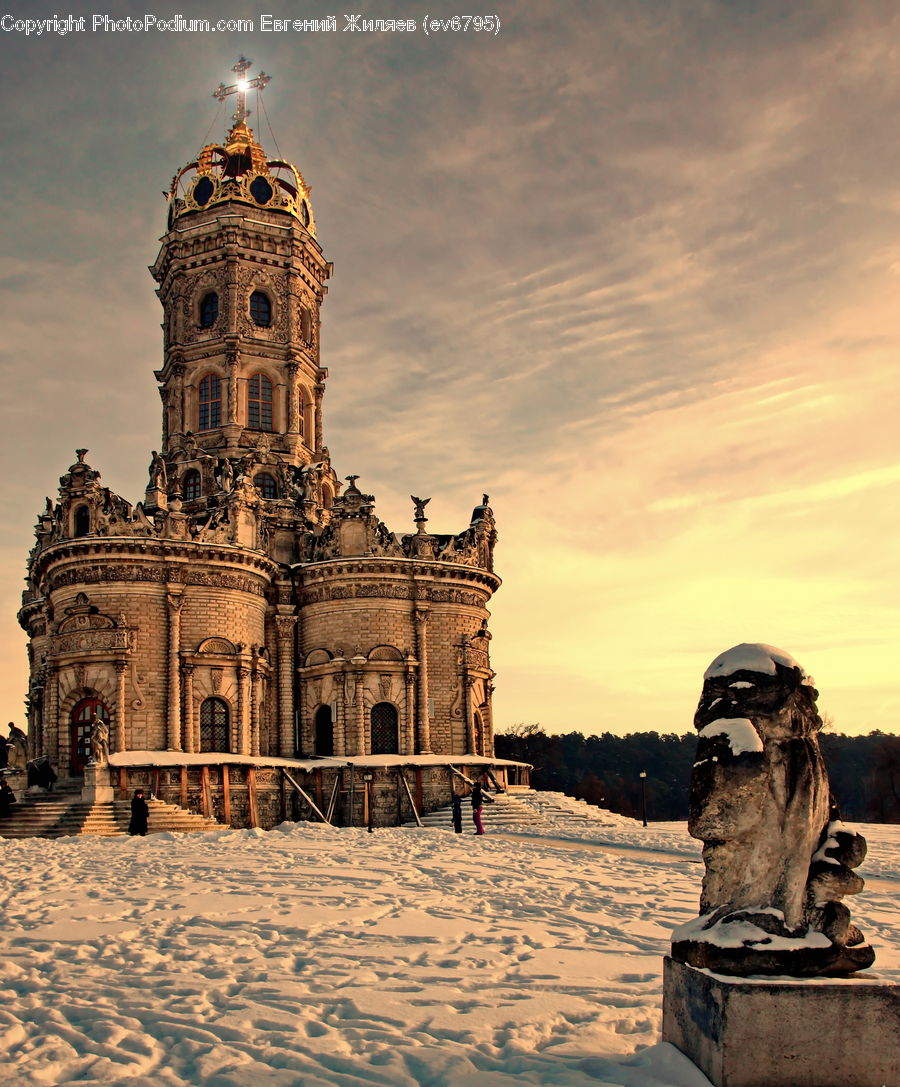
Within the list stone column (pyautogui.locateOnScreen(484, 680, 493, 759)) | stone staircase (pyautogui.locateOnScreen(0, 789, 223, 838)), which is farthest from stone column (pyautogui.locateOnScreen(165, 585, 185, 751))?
stone column (pyautogui.locateOnScreen(484, 680, 493, 759))

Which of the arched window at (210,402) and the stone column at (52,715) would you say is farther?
the arched window at (210,402)

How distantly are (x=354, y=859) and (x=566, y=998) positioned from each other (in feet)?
39.7

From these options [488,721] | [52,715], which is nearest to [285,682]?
[488,721]

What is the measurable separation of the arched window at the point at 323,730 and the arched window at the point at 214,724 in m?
4.17

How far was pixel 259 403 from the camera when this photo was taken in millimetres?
43531

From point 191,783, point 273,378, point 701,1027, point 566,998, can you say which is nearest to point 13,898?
point 566,998

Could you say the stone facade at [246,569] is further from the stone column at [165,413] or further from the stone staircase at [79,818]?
the stone staircase at [79,818]

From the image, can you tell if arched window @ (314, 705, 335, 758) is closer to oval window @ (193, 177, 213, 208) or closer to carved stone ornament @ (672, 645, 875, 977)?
oval window @ (193, 177, 213, 208)

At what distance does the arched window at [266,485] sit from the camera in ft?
137

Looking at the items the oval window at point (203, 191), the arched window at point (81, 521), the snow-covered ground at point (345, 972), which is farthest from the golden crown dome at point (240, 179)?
the snow-covered ground at point (345, 972)

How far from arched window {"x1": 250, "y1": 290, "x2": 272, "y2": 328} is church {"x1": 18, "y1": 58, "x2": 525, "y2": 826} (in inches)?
3.4

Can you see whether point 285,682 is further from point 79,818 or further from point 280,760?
point 79,818

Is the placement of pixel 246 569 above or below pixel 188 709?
above

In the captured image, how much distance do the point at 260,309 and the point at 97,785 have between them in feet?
73.5
